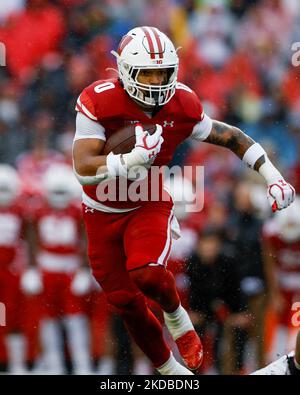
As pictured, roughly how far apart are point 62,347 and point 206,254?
4.46ft

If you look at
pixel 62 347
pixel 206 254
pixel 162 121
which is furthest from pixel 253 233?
pixel 162 121

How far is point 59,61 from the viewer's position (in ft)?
36.0

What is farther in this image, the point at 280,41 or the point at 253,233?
the point at 280,41

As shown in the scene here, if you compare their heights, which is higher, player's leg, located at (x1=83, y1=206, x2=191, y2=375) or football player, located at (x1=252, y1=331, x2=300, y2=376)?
player's leg, located at (x1=83, y1=206, x2=191, y2=375)

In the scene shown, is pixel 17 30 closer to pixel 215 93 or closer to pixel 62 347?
pixel 215 93

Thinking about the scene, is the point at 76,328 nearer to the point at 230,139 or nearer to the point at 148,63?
the point at 230,139

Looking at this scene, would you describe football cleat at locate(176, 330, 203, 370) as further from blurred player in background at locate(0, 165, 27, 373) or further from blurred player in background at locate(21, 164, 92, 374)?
blurred player in background at locate(0, 165, 27, 373)

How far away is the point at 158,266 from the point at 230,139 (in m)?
0.87

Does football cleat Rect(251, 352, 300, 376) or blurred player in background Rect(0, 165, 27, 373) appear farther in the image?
blurred player in background Rect(0, 165, 27, 373)

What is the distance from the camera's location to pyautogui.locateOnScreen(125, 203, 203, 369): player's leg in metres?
6.08

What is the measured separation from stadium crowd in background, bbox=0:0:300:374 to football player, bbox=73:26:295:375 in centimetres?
208

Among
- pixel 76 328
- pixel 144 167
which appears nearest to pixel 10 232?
pixel 76 328

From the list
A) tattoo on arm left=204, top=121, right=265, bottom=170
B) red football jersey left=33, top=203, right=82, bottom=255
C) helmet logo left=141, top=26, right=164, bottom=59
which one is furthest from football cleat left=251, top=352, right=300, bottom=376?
red football jersey left=33, top=203, right=82, bottom=255

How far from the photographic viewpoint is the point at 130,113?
20.1ft
